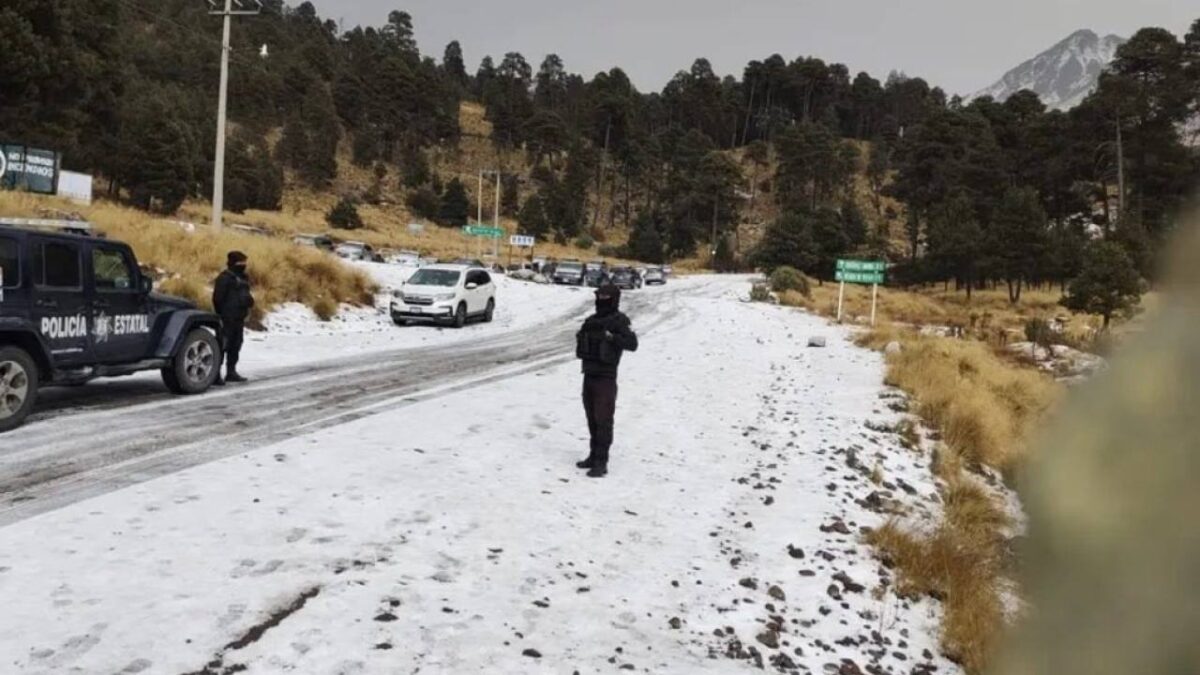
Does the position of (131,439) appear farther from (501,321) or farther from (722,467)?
(501,321)

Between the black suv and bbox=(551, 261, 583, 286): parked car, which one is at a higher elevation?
bbox=(551, 261, 583, 286): parked car

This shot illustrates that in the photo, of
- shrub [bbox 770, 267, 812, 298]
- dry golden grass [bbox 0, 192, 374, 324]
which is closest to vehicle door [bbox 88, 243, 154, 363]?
dry golden grass [bbox 0, 192, 374, 324]

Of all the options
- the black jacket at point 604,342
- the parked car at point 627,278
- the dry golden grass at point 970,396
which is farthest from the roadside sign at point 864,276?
the black jacket at point 604,342

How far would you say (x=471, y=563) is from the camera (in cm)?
539

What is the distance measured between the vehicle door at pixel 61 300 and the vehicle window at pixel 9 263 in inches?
7.5

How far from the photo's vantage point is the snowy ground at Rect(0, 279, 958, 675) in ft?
13.5

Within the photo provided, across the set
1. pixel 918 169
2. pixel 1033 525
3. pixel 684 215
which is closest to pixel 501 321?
pixel 1033 525

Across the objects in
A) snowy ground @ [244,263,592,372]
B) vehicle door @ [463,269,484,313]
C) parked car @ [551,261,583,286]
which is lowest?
snowy ground @ [244,263,592,372]

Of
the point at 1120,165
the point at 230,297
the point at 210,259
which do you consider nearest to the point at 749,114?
the point at 1120,165

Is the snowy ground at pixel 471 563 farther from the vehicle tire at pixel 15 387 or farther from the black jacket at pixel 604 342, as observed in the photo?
the vehicle tire at pixel 15 387

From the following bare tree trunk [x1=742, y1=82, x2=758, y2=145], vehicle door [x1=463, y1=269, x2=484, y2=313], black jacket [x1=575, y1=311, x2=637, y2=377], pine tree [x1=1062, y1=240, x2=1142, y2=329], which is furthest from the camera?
bare tree trunk [x1=742, y1=82, x2=758, y2=145]

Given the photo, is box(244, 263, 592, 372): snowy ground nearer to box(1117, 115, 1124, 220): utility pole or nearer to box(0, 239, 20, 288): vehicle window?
box(0, 239, 20, 288): vehicle window

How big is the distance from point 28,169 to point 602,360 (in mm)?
21783

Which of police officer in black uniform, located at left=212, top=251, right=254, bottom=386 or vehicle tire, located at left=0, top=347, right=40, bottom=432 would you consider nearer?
vehicle tire, located at left=0, top=347, right=40, bottom=432
